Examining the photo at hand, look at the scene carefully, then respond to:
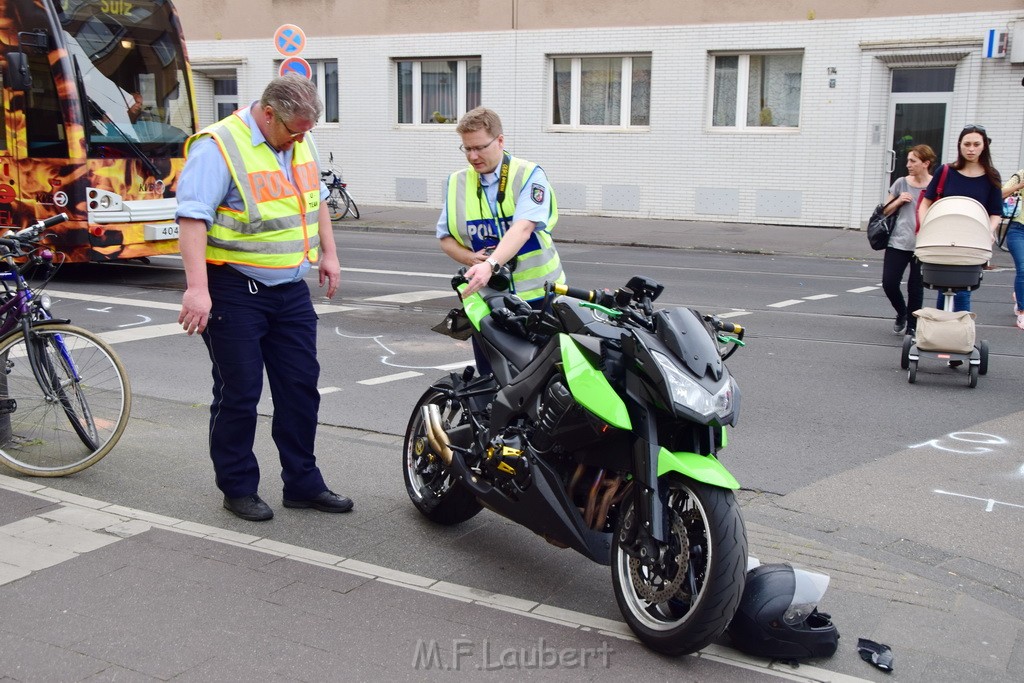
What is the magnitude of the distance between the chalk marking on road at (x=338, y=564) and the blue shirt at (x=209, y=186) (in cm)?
115

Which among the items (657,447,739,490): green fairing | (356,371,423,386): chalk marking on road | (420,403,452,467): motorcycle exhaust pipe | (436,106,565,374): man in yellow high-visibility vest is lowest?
(356,371,423,386): chalk marking on road

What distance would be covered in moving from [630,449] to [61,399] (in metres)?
3.21

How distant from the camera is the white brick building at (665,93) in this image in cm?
2073

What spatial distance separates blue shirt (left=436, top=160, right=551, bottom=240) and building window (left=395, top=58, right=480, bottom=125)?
20259 millimetres

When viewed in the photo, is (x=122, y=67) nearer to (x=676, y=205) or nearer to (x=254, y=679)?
(x=254, y=679)

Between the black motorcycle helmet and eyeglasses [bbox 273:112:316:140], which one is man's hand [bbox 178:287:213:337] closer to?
eyeglasses [bbox 273:112:316:140]

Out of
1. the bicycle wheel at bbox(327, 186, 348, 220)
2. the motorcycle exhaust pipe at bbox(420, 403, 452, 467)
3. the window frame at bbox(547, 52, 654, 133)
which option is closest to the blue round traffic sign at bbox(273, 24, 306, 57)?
the bicycle wheel at bbox(327, 186, 348, 220)

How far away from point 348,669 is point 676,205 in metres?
20.2

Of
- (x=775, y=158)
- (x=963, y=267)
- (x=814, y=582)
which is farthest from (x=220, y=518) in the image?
(x=775, y=158)

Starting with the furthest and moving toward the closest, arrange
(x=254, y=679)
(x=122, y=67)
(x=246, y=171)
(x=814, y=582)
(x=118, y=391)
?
1. (x=122, y=67)
2. (x=118, y=391)
3. (x=246, y=171)
4. (x=814, y=582)
5. (x=254, y=679)

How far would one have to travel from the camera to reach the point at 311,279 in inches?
554

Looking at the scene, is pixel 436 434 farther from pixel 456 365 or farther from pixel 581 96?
pixel 581 96

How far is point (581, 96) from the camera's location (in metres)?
24.0

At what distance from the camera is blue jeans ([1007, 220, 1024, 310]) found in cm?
1024
